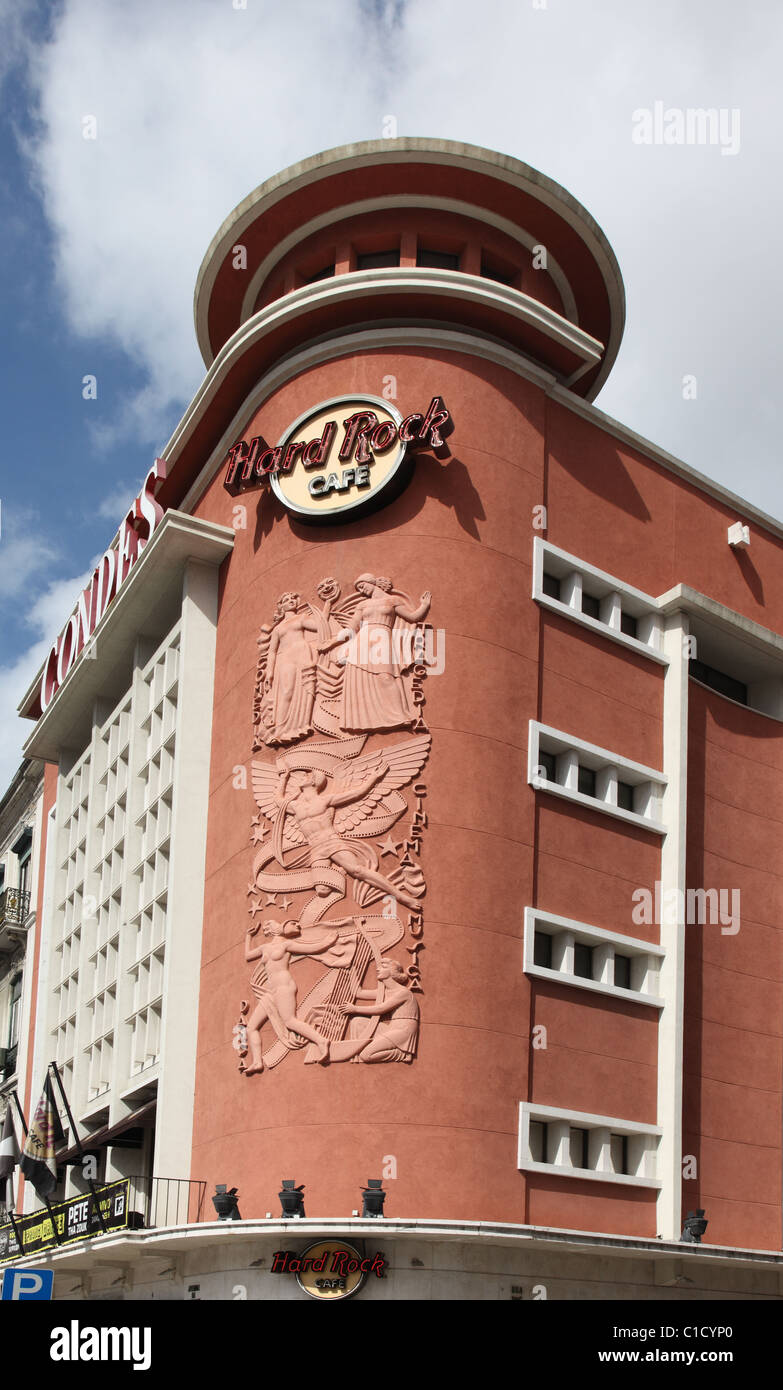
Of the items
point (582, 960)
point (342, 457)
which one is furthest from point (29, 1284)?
point (342, 457)

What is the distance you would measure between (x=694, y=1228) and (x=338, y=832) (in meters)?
11.0

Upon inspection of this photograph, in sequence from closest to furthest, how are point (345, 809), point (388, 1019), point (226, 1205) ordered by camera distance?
1. point (226, 1205)
2. point (388, 1019)
3. point (345, 809)

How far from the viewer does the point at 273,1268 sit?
27.9 meters

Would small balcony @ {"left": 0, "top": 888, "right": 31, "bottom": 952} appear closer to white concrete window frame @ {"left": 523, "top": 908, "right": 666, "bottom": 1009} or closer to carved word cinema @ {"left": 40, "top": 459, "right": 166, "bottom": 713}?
carved word cinema @ {"left": 40, "top": 459, "right": 166, "bottom": 713}

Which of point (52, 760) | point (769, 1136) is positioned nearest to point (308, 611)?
point (769, 1136)

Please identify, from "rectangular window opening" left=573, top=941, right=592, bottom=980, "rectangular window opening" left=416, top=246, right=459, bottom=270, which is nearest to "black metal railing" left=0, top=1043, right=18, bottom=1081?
"rectangular window opening" left=573, top=941, right=592, bottom=980

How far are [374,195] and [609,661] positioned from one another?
42.0 feet

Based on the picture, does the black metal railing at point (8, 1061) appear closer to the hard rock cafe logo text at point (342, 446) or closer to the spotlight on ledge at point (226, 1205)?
the spotlight on ledge at point (226, 1205)

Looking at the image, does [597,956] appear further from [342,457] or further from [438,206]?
[438,206]

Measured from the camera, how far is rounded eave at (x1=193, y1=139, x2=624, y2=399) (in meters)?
35.2

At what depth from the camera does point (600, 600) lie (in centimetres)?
3641

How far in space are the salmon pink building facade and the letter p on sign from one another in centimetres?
407

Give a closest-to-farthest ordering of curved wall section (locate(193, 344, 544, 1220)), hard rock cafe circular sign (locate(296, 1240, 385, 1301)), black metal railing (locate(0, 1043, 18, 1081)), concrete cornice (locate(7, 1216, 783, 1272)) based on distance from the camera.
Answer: concrete cornice (locate(7, 1216, 783, 1272))
hard rock cafe circular sign (locate(296, 1240, 385, 1301))
curved wall section (locate(193, 344, 544, 1220))
black metal railing (locate(0, 1043, 18, 1081))
